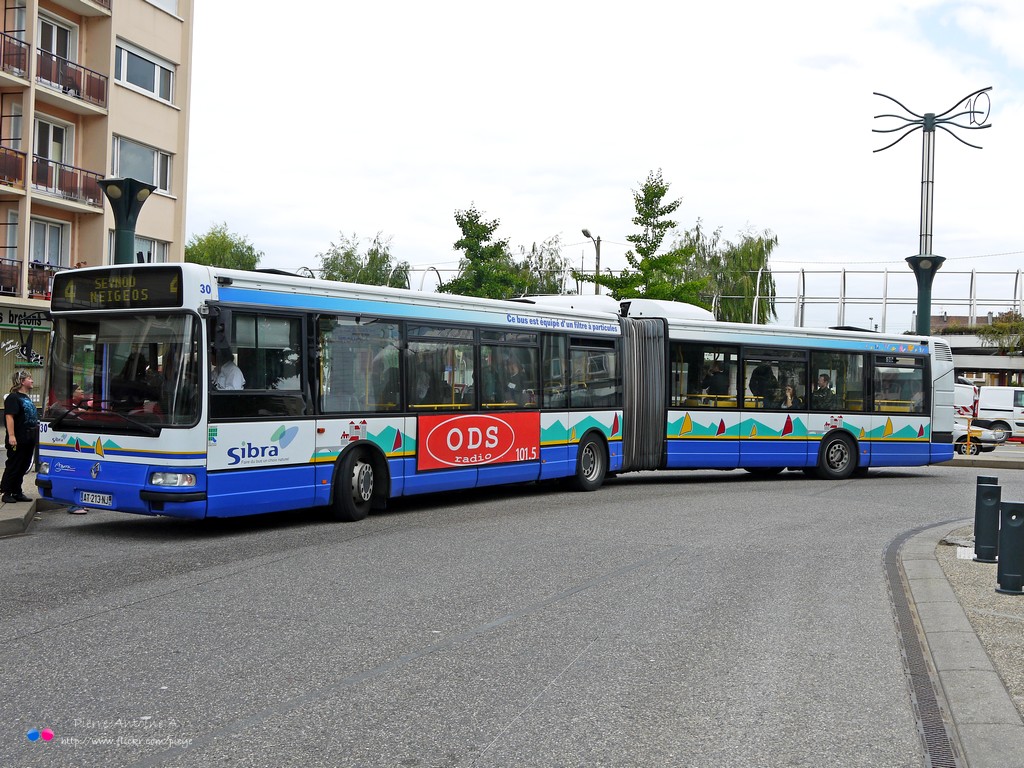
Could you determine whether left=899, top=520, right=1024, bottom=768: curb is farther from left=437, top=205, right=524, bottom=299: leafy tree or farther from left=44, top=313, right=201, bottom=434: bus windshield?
left=437, top=205, right=524, bottom=299: leafy tree

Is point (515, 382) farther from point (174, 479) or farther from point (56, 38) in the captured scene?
point (56, 38)

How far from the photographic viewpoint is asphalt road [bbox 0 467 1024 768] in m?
5.14

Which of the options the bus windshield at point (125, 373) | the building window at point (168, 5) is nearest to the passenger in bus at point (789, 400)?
the bus windshield at point (125, 373)

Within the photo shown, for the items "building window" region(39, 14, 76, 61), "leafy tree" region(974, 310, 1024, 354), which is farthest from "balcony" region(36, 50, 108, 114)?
"leafy tree" region(974, 310, 1024, 354)

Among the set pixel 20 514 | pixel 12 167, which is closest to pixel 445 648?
pixel 20 514

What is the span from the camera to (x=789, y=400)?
2152 cm

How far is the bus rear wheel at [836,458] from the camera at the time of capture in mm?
22000

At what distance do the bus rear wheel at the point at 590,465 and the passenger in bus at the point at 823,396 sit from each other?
518 centimetres

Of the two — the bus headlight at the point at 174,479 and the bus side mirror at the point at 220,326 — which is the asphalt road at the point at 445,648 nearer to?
the bus headlight at the point at 174,479

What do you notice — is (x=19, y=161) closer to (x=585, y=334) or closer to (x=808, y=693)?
(x=585, y=334)

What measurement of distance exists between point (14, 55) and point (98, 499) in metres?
25.1

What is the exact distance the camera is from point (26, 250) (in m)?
32.7

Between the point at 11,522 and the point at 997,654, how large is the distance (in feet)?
31.7

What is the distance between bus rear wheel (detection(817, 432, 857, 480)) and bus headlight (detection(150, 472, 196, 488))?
1392 cm
